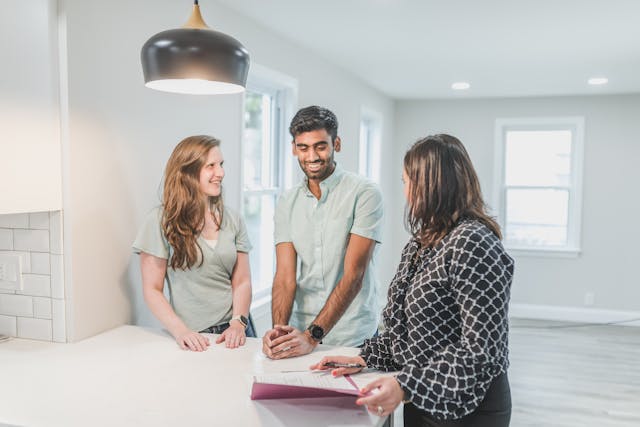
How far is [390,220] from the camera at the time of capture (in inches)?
255

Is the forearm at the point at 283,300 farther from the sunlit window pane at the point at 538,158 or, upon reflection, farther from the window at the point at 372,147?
the sunlit window pane at the point at 538,158

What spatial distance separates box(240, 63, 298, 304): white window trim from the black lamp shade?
1.75 metres

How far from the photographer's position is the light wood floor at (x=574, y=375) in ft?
11.6

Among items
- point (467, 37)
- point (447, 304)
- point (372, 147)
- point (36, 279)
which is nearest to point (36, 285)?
point (36, 279)

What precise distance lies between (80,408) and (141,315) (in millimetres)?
918

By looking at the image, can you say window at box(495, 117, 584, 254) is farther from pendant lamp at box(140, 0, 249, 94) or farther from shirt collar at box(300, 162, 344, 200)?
pendant lamp at box(140, 0, 249, 94)

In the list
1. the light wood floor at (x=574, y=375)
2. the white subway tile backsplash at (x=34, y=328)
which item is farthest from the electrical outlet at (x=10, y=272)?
the light wood floor at (x=574, y=375)

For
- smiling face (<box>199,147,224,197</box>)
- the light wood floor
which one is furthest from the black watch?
the light wood floor

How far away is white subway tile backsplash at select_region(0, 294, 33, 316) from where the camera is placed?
1893 millimetres

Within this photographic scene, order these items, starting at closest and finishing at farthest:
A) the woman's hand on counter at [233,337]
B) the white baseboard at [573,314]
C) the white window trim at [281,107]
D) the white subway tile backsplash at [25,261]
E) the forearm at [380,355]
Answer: the forearm at [380,355]
the woman's hand on counter at [233,337]
the white subway tile backsplash at [25,261]
the white window trim at [281,107]
the white baseboard at [573,314]

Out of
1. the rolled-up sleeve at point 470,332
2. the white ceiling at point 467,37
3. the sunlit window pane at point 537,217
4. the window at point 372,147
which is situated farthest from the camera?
the sunlit window pane at point 537,217

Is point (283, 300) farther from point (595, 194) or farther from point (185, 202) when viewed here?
point (595, 194)

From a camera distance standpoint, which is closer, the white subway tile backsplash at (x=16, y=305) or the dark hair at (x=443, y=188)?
the dark hair at (x=443, y=188)

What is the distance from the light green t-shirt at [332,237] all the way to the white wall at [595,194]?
4.62m
